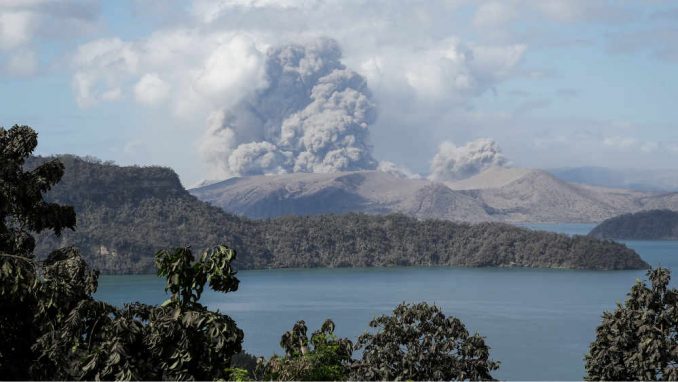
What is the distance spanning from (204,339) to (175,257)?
735 mm

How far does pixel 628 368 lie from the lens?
14047mm

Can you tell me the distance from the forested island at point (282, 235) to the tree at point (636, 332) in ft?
346

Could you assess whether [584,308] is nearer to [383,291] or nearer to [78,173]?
[383,291]

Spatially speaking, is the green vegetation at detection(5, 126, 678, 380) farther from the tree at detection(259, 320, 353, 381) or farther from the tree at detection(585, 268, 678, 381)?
the tree at detection(585, 268, 678, 381)

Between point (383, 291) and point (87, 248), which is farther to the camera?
point (87, 248)

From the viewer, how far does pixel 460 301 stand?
257ft

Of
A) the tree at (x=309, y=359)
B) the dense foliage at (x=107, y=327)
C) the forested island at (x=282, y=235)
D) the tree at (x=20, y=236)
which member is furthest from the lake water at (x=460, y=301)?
the dense foliage at (x=107, y=327)

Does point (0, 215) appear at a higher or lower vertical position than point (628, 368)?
higher

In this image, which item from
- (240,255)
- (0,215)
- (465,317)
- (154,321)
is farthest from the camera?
(240,255)

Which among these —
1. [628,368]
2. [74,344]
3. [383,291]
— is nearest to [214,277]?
[74,344]

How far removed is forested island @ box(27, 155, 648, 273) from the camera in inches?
4786

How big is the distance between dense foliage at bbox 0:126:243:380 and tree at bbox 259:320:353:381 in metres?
1.05

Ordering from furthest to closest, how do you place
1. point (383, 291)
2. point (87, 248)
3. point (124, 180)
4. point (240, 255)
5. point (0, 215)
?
point (124, 180)
point (240, 255)
point (87, 248)
point (383, 291)
point (0, 215)

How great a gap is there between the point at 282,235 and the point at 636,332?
121 metres
